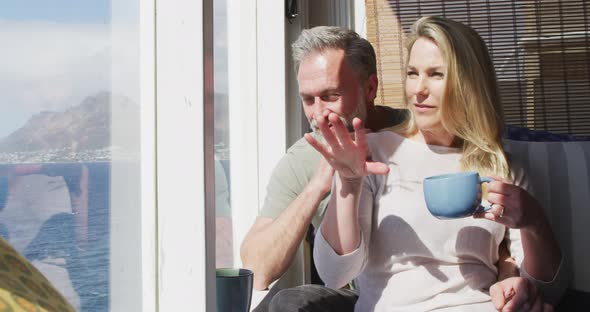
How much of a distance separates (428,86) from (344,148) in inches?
18.3

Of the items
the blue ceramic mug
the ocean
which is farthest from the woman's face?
the ocean

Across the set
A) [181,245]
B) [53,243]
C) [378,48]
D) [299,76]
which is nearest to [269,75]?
[299,76]

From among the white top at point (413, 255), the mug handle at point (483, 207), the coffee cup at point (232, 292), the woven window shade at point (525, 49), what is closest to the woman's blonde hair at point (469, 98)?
the white top at point (413, 255)

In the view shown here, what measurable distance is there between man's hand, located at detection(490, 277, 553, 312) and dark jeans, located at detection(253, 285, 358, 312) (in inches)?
15.3

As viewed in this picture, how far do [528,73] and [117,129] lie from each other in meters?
2.47

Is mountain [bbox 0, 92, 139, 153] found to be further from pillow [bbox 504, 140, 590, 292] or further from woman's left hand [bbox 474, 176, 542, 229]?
pillow [bbox 504, 140, 590, 292]

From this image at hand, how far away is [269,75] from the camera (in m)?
2.74

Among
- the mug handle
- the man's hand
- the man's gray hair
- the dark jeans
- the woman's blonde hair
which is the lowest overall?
the dark jeans

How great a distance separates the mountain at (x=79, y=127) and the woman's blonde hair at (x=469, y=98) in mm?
747

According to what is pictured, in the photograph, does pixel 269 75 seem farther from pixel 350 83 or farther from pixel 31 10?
pixel 31 10

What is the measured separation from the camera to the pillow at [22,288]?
1.80 ft

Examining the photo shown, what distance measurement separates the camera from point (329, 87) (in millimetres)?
2205

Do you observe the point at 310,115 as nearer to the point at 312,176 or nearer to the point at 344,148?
the point at 312,176

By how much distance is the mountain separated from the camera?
948 mm
